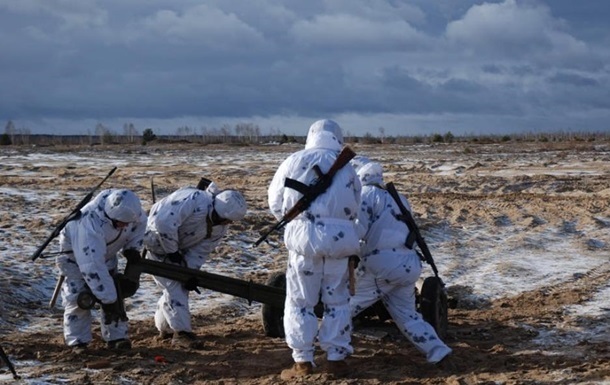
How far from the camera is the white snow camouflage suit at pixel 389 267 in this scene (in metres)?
8.86

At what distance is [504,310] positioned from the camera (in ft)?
39.5

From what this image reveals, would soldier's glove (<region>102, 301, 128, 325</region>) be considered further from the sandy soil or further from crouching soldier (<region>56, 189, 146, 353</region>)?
the sandy soil

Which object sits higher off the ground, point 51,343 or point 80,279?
point 80,279

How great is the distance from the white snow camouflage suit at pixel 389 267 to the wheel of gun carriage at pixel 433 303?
20.7 inches

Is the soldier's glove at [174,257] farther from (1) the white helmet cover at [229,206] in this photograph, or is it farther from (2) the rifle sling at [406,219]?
(2) the rifle sling at [406,219]

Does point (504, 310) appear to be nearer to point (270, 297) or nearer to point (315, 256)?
point (270, 297)

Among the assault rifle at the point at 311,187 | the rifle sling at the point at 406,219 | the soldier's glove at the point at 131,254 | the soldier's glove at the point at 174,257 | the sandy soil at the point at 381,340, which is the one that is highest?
the assault rifle at the point at 311,187

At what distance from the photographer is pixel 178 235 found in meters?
10.3

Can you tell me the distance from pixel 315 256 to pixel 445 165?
2664 centimetres

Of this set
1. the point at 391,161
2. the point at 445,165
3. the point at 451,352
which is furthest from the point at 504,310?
the point at 391,161

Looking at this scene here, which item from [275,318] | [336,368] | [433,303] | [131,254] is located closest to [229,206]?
[131,254]

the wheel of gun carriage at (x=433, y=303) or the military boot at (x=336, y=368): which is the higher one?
the wheel of gun carriage at (x=433, y=303)

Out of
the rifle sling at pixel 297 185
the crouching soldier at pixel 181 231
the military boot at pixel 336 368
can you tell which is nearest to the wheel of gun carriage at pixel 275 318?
the crouching soldier at pixel 181 231

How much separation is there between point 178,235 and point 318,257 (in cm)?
256
